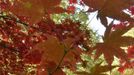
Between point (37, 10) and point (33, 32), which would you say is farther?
point (33, 32)

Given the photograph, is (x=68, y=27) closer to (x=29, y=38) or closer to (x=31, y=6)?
(x=29, y=38)

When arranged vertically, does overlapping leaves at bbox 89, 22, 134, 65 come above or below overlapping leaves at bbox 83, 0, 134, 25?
below

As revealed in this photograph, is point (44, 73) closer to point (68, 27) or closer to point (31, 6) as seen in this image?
point (31, 6)

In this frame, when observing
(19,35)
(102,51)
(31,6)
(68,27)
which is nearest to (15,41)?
(19,35)

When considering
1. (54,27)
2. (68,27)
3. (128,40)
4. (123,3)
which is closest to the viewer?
(123,3)

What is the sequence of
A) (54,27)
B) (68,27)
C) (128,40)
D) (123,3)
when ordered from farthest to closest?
1. (68,27)
2. (54,27)
3. (128,40)
4. (123,3)

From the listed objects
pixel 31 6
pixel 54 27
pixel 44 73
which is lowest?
pixel 44 73

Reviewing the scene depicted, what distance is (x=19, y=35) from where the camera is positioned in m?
2.64

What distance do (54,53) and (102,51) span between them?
194 millimetres

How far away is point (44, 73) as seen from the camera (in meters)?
1.15

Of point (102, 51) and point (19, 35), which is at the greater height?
point (19, 35)

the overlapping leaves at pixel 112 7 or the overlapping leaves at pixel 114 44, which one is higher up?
the overlapping leaves at pixel 112 7

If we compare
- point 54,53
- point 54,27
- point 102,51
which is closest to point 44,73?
point 54,53

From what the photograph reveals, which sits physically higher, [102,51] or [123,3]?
[123,3]
